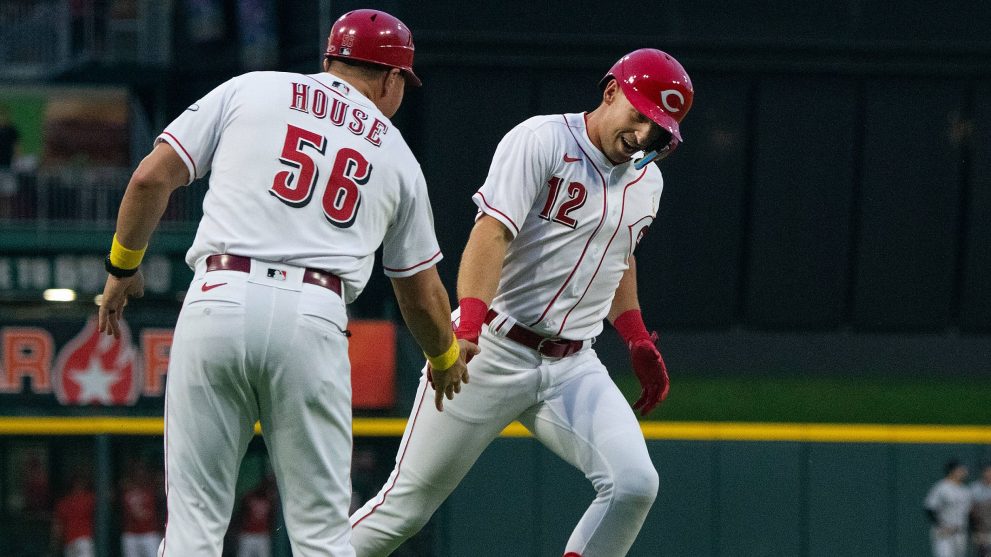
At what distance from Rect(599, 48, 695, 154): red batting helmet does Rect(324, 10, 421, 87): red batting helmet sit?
678mm

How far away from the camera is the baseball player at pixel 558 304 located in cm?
384

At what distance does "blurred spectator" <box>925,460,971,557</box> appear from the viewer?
7980 mm

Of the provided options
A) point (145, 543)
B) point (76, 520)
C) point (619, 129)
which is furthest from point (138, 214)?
point (76, 520)

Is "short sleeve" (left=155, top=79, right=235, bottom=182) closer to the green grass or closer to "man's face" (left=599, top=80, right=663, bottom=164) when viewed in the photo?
"man's face" (left=599, top=80, right=663, bottom=164)

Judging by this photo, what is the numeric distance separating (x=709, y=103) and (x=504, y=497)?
5.08 metres

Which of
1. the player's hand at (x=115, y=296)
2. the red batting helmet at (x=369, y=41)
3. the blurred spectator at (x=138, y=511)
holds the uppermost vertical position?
the red batting helmet at (x=369, y=41)

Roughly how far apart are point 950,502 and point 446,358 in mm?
5277

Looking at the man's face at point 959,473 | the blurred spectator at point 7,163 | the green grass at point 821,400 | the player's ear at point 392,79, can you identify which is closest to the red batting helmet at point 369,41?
the player's ear at point 392,79

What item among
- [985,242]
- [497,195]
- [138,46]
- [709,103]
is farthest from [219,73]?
[497,195]

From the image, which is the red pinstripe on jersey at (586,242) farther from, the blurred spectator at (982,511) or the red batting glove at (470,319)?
the blurred spectator at (982,511)

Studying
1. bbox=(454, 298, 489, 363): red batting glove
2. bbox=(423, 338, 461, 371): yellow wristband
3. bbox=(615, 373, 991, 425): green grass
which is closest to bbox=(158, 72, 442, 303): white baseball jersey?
bbox=(423, 338, 461, 371): yellow wristband

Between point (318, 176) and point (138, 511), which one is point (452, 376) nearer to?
point (318, 176)

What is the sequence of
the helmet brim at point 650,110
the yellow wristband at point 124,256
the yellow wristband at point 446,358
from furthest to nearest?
the helmet brim at point 650,110, the yellow wristband at point 446,358, the yellow wristband at point 124,256

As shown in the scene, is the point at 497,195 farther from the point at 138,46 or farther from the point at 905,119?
the point at 138,46
